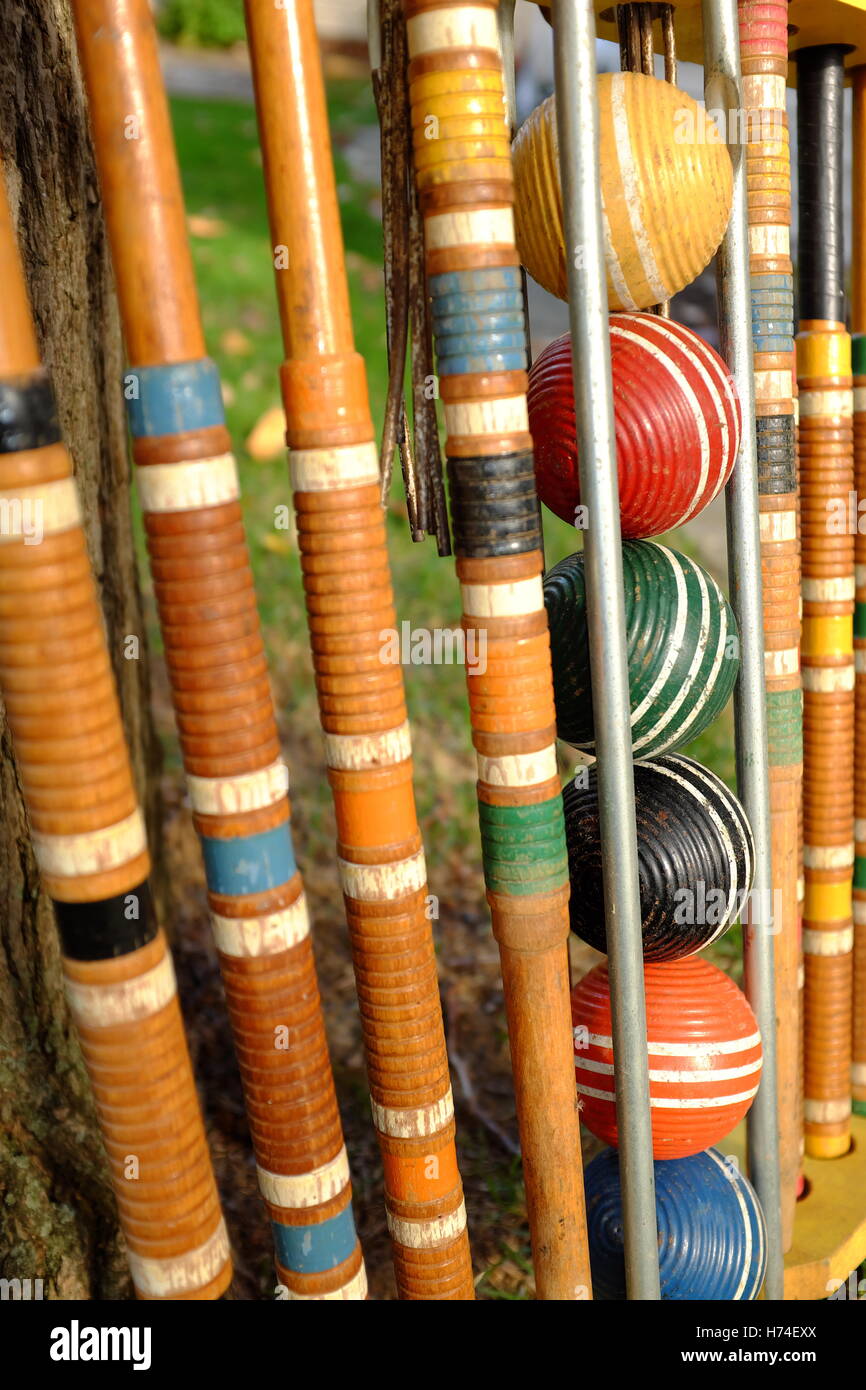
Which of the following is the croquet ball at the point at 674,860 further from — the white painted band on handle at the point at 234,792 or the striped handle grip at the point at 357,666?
the white painted band on handle at the point at 234,792

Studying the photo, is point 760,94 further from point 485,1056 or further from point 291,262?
point 485,1056

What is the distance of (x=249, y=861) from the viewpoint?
3.73 feet

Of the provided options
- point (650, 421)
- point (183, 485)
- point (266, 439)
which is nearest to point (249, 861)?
point (183, 485)

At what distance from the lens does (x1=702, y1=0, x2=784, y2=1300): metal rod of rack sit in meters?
1.41

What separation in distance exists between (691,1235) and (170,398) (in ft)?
3.79

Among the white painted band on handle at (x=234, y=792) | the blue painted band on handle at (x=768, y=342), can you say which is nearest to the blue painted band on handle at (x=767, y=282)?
the blue painted band on handle at (x=768, y=342)

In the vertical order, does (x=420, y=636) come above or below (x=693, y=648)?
below

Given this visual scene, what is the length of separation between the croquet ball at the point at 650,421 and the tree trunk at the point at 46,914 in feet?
2.00

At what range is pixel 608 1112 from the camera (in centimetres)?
151

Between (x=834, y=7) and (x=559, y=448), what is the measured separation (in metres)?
0.73

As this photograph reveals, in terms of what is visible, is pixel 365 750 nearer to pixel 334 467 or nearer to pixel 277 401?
pixel 334 467

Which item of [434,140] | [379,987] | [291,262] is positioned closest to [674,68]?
A: [434,140]

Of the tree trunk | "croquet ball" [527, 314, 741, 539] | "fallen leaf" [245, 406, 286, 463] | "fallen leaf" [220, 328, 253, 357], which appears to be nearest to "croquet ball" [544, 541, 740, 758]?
"croquet ball" [527, 314, 741, 539]
